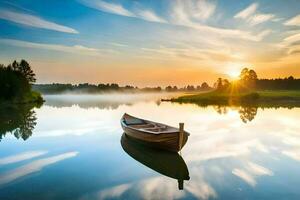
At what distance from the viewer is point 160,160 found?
1650cm

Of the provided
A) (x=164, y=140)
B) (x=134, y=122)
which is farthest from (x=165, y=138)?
(x=134, y=122)

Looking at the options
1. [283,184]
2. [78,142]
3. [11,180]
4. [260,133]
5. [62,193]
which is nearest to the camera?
[62,193]

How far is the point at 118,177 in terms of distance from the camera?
44.2ft

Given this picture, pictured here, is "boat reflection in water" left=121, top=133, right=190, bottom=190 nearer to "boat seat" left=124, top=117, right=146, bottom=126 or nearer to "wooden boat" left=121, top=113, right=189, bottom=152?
"wooden boat" left=121, top=113, right=189, bottom=152

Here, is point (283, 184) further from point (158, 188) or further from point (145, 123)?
point (145, 123)

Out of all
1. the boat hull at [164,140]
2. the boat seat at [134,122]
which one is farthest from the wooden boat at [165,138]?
the boat seat at [134,122]

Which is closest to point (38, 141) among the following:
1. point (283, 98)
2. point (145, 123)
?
point (145, 123)

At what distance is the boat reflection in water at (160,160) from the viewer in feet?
45.9

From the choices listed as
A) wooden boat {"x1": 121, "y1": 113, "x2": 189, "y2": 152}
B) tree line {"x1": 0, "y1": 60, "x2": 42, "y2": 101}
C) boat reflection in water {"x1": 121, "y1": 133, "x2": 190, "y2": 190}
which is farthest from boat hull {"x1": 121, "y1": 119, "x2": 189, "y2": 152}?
tree line {"x1": 0, "y1": 60, "x2": 42, "y2": 101}

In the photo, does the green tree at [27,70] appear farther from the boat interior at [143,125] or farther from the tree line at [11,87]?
the boat interior at [143,125]

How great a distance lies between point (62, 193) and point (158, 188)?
4.05 metres

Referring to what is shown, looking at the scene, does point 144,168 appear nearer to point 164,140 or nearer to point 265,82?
point 164,140

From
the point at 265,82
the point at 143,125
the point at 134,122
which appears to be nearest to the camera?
the point at 143,125

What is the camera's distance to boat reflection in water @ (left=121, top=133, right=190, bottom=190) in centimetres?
1399
